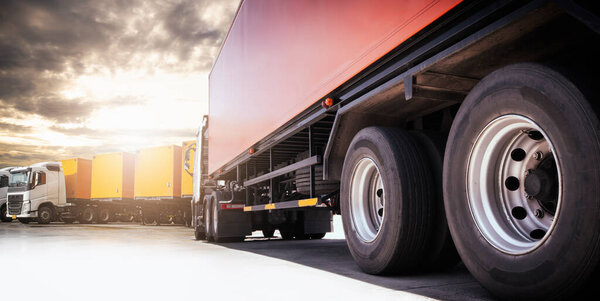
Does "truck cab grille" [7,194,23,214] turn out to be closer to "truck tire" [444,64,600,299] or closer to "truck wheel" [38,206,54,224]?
"truck wheel" [38,206,54,224]

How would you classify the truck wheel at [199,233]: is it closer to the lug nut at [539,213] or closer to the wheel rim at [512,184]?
the wheel rim at [512,184]

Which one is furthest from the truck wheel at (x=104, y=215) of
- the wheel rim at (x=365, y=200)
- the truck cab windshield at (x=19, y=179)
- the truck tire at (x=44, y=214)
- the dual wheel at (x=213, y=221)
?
the wheel rim at (x=365, y=200)

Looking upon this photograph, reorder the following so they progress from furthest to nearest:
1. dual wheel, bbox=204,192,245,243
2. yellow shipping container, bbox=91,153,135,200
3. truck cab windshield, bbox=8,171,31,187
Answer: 1. yellow shipping container, bbox=91,153,135,200
2. truck cab windshield, bbox=8,171,31,187
3. dual wheel, bbox=204,192,245,243

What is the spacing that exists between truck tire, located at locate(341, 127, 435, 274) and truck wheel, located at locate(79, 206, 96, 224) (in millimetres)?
24725

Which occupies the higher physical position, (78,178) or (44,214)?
(78,178)

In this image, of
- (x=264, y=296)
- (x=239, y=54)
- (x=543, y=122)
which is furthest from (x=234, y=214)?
(x=543, y=122)

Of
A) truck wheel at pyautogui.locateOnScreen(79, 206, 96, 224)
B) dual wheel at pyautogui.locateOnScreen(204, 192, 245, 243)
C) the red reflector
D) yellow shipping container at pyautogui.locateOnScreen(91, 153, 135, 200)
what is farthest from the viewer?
truck wheel at pyautogui.locateOnScreen(79, 206, 96, 224)

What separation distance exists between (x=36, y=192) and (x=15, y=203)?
50.7 inches

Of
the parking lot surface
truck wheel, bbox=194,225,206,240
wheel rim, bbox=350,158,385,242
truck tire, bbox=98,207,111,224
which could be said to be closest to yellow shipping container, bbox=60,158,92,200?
truck tire, bbox=98,207,111,224

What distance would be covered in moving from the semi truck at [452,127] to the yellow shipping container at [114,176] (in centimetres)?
1931

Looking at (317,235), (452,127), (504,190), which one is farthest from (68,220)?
(504,190)

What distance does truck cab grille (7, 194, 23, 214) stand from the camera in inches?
855

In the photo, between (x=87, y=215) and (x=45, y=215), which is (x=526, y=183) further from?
(x=87, y=215)

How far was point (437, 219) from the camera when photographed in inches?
133
